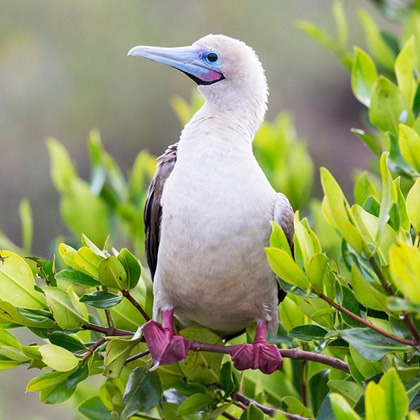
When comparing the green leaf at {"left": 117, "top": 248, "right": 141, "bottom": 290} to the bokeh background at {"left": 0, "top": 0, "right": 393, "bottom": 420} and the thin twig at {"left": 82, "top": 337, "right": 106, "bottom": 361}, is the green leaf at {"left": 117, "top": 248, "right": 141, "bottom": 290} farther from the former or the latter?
the bokeh background at {"left": 0, "top": 0, "right": 393, "bottom": 420}

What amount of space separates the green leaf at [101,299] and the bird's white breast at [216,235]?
15.8 inches

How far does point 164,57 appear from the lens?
9.12ft

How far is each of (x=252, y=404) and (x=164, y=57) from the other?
125cm

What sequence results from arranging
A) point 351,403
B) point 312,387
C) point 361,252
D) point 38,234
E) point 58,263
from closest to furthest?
point 361,252, point 351,403, point 312,387, point 58,263, point 38,234

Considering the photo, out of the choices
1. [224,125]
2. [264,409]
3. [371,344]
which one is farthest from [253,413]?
[224,125]

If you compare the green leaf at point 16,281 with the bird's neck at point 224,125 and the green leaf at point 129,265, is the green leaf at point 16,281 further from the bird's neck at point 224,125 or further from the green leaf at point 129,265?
the bird's neck at point 224,125

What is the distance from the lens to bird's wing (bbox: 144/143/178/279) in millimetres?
2758

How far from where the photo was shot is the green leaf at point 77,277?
2.11 meters

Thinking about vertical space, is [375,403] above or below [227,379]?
above

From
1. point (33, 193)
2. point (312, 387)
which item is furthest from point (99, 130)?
point (312, 387)

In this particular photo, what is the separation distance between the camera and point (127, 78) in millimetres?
9750

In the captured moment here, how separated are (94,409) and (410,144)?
46.8 inches

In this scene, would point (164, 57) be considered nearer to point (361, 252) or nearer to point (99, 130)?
point (361, 252)

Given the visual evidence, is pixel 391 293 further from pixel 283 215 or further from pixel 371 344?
pixel 283 215
